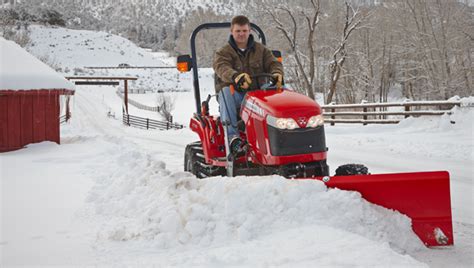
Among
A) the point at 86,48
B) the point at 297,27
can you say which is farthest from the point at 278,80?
the point at 86,48

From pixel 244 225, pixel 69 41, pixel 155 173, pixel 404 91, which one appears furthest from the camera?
pixel 69 41

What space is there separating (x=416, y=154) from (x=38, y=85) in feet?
29.2

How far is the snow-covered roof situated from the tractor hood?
819 centimetres

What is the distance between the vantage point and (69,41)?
3083 inches

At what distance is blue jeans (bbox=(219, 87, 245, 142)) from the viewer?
4.21m

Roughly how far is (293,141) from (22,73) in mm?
8984

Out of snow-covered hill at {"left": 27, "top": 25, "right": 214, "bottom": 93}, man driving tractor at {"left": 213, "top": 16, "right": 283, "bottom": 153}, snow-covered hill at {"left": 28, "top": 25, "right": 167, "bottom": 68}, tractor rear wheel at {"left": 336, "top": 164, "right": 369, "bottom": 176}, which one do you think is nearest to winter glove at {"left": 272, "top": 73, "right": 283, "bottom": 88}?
man driving tractor at {"left": 213, "top": 16, "right": 283, "bottom": 153}

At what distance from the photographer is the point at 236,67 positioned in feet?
15.2

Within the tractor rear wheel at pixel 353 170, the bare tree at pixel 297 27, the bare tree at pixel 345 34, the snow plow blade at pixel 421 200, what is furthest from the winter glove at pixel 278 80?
the bare tree at pixel 345 34

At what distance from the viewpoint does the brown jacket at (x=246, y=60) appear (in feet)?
14.8

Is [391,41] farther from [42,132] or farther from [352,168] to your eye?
[352,168]

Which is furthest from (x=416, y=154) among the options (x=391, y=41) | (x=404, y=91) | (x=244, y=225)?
(x=404, y=91)

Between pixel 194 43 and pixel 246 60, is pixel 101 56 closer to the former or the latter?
pixel 194 43

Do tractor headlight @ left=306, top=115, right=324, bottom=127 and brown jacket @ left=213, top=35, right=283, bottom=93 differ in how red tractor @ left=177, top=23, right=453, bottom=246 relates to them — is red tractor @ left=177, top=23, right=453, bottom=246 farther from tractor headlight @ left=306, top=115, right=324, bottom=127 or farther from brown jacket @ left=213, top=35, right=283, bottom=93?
brown jacket @ left=213, top=35, right=283, bottom=93
